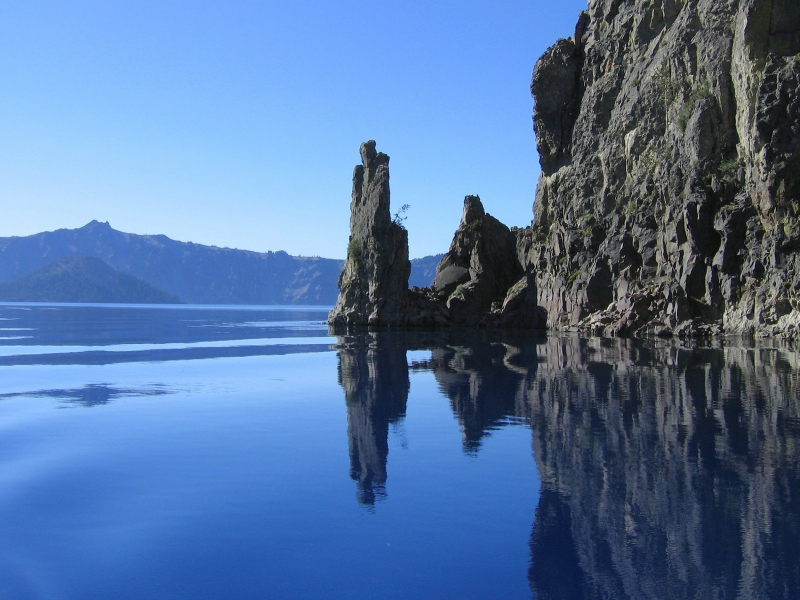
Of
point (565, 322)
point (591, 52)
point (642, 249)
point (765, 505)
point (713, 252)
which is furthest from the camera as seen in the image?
point (591, 52)

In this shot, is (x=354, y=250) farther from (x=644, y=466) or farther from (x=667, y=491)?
(x=667, y=491)

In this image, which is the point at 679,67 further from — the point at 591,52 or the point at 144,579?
the point at 144,579

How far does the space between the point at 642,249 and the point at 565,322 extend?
41.6 ft

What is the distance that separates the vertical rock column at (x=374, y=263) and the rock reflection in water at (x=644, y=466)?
6723 cm

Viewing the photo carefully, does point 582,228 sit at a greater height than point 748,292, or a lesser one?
greater

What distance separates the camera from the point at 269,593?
9078mm

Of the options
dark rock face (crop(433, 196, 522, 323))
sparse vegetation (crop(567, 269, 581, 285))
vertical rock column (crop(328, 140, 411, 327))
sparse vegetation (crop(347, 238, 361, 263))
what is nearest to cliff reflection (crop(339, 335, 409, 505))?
sparse vegetation (crop(567, 269, 581, 285))

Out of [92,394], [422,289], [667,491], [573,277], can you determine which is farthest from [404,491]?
[422,289]

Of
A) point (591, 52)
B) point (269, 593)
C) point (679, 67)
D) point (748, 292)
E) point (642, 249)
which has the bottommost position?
point (269, 593)

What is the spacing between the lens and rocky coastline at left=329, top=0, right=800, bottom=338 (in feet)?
195

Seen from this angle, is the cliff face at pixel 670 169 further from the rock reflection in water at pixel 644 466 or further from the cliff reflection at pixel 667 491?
the cliff reflection at pixel 667 491

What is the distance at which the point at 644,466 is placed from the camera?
14789 mm

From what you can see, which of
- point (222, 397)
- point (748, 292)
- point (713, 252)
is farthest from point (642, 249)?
point (222, 397)

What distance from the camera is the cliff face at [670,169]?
5869 cm
